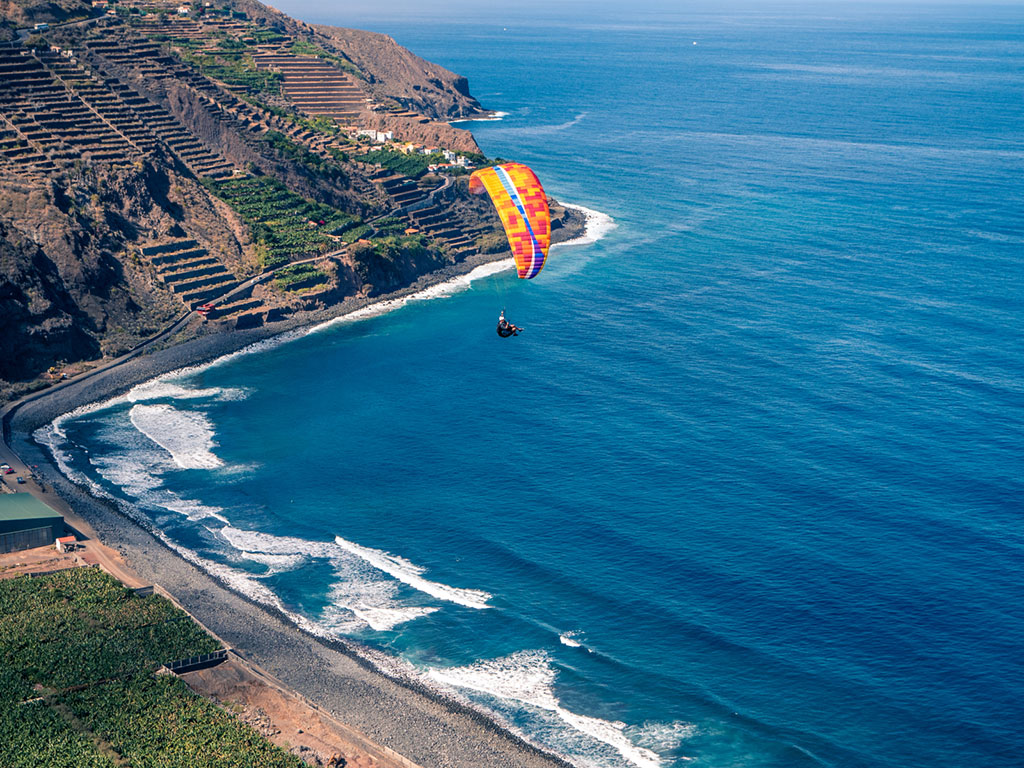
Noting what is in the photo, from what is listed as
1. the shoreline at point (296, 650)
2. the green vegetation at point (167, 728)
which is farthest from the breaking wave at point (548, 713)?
the green vegetation at point (167, 728)

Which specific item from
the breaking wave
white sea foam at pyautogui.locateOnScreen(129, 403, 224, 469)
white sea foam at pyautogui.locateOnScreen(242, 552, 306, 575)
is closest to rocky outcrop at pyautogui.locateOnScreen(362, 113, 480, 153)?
white sea foam at pyautogui.locateOnScreen(129, 403, 224, 469)

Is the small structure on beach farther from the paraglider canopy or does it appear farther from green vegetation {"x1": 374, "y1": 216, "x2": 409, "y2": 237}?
green vegetation {"x1": 374, "y1": 216, "x2": 409, "y2": 237}

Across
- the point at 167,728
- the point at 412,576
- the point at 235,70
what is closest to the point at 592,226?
the point at 235,70

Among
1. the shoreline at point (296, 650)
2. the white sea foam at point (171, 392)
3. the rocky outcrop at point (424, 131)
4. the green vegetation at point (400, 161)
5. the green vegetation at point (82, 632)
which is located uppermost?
the rocky outcrop at point (424, 131)

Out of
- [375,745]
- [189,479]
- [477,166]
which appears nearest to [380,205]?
[477,166]

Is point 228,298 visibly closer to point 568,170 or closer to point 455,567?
point 455,567

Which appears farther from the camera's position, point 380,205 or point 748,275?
point 380,205

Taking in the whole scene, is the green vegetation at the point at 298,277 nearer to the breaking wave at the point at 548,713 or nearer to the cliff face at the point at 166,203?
the cliff face at the point at 166,203
